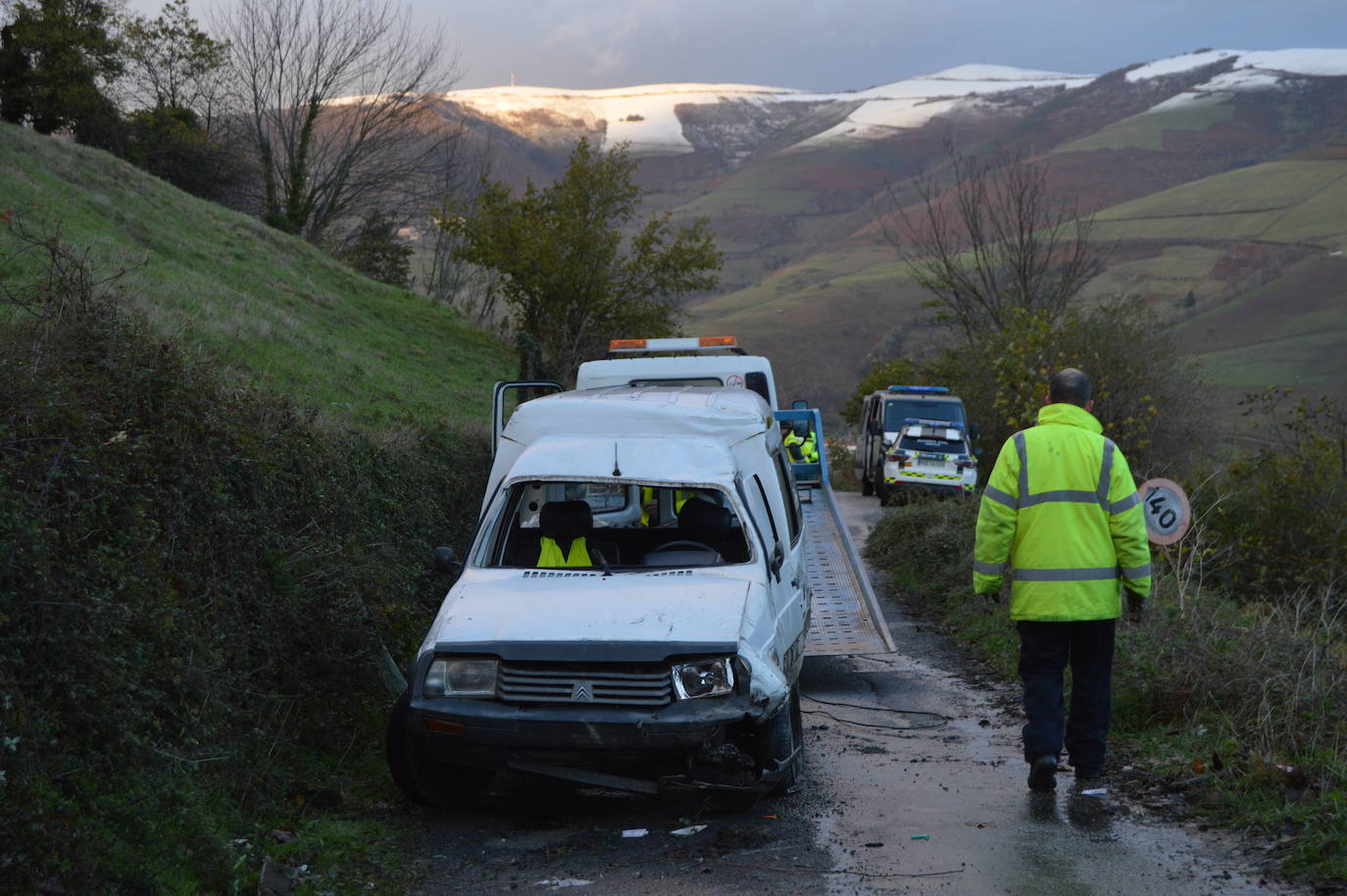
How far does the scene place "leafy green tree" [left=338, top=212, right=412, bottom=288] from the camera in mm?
53438

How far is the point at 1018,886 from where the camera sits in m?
4.98

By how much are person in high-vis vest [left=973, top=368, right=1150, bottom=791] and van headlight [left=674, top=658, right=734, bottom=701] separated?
131 cm

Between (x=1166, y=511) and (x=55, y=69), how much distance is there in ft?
124

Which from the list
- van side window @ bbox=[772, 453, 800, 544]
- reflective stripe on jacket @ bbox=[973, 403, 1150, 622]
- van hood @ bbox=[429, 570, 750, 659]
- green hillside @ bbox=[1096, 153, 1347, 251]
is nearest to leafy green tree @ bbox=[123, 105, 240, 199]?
van side window @ bbox=[772, 453, 800, 544]

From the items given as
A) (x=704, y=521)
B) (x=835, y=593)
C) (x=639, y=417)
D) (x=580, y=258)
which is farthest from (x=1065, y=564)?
(x=580, y=258)

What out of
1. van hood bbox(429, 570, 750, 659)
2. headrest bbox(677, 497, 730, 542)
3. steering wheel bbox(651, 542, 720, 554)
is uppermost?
headrest bbox(677, 497, 730, 542)

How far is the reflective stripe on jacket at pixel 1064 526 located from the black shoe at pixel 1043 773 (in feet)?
2.22

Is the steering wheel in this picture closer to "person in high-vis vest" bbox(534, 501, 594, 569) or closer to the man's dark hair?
"person in high-vis vest" bbox(534, 501, 594, 569)

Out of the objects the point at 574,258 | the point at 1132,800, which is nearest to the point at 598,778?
the point at 1132,800

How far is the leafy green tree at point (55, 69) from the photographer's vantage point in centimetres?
3731

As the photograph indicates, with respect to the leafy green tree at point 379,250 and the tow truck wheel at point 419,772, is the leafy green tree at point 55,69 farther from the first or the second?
the tow truck wheel at point 419,772

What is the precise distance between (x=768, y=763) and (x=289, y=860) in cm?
221

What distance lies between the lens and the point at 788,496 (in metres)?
8.39

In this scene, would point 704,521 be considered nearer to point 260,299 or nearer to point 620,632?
point 620,632
